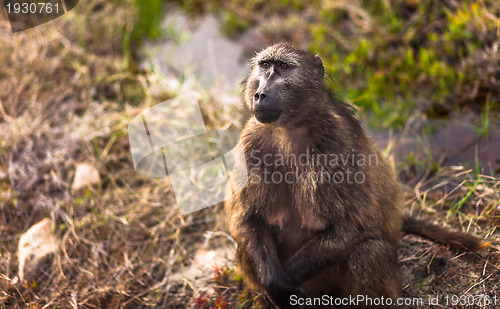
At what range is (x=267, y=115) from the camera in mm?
2469

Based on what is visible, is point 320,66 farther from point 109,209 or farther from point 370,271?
point 109,209

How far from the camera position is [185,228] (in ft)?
11.9

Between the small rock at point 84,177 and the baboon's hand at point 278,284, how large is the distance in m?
1.93

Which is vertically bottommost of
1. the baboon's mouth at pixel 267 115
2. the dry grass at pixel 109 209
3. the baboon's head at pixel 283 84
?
the dry grass at pixel 109 209

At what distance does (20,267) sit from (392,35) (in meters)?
3.98

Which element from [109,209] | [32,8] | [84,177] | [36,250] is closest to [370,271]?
[109,209]

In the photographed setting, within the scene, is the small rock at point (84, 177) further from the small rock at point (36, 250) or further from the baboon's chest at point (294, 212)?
the baboon's chest at point (294, 212)

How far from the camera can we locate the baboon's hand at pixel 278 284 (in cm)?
257

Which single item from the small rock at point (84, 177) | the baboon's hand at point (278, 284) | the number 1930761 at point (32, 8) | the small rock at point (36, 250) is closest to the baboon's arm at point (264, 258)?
the baboon's hand at point (278, 284)

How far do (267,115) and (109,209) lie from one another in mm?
1868

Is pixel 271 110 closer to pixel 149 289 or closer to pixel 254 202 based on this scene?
pixel 254 202

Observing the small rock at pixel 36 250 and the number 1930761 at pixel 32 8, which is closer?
the small rock at pixel 36 250

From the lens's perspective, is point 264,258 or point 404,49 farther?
point 404,49

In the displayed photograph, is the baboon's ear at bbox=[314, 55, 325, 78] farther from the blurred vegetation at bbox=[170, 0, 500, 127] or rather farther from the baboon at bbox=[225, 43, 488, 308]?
the blurred vegetation at bbox=[170, 0, 500, 127]
